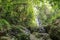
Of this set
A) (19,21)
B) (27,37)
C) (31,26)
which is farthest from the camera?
(31,26)

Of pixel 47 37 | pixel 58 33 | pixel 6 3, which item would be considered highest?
pixel 6 3

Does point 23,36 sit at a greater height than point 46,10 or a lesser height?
greater

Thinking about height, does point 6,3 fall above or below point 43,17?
above

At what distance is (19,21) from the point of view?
1103 centimetres

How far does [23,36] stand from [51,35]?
1.51 metres

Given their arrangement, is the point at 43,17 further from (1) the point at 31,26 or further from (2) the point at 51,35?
(2) the point at 51,35

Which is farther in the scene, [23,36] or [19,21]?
[19,21]

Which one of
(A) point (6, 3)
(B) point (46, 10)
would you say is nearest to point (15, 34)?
(A) point (6, 3)

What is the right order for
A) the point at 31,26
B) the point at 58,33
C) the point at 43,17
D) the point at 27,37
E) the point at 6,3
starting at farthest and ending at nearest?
the point at 43,17 < the point at 31,26 < the point at 27,37 < the point at 58,33 < the point at 6,3

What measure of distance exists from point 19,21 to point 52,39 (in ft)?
11.4

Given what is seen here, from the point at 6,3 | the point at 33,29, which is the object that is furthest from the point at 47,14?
the point at 6,3

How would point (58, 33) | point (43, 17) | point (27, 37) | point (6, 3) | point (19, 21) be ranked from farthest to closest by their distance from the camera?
point (43, 17)
point (19, 21)
point (27, 37)
point (58, 33)
point (6, 3)

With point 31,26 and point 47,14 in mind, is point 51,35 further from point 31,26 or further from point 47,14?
point 47,14

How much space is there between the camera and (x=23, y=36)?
8297 millimetres
